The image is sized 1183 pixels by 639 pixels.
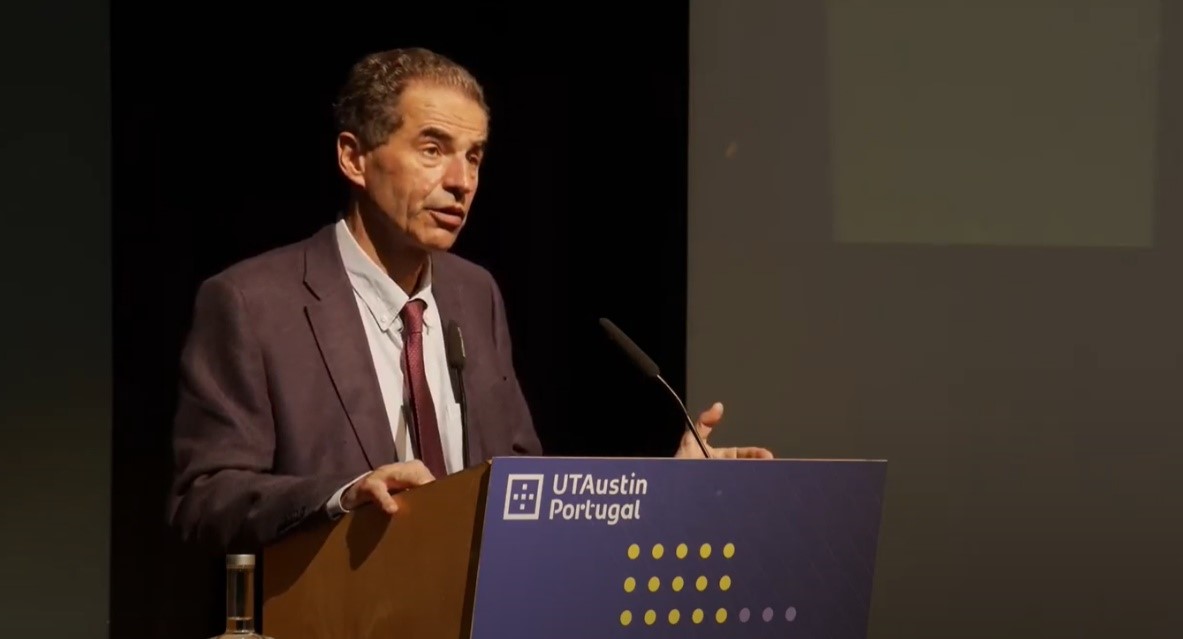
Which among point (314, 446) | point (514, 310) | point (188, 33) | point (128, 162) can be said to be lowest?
point (314, 446)

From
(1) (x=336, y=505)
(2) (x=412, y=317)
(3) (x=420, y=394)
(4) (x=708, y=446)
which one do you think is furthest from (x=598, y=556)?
(2) (x=412, y=317)

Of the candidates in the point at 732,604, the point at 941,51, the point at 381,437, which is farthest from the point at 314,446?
the point at 941,51

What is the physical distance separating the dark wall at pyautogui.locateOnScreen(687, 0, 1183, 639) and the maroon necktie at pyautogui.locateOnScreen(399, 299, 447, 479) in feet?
4.80

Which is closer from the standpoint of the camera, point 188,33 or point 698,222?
point 188,33

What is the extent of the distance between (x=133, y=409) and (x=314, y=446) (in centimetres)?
111

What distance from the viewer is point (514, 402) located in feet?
9.82

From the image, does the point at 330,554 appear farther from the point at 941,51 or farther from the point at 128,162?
the point at 941,51

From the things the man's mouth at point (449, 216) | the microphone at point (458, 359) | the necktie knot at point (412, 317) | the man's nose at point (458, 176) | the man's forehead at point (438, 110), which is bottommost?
the microphone at point (458, 359)

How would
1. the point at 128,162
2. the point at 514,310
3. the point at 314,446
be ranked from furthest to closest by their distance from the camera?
the point at 514,310, the point at 128,162, the point at 314,446

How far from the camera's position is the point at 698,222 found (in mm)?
4180

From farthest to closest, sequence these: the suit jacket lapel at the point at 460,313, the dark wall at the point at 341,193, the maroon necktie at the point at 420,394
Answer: the dark wall at the point at 341,193 → the suit jacket lapel at the point at 460,313 → the maroon necktie at the point at 420,394

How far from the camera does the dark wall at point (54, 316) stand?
12.1 feet

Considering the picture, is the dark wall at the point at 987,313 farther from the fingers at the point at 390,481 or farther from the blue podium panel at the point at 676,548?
the fingers at the point at 390,481

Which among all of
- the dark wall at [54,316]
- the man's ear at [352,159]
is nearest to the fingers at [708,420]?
the man's ear at [352,159]
